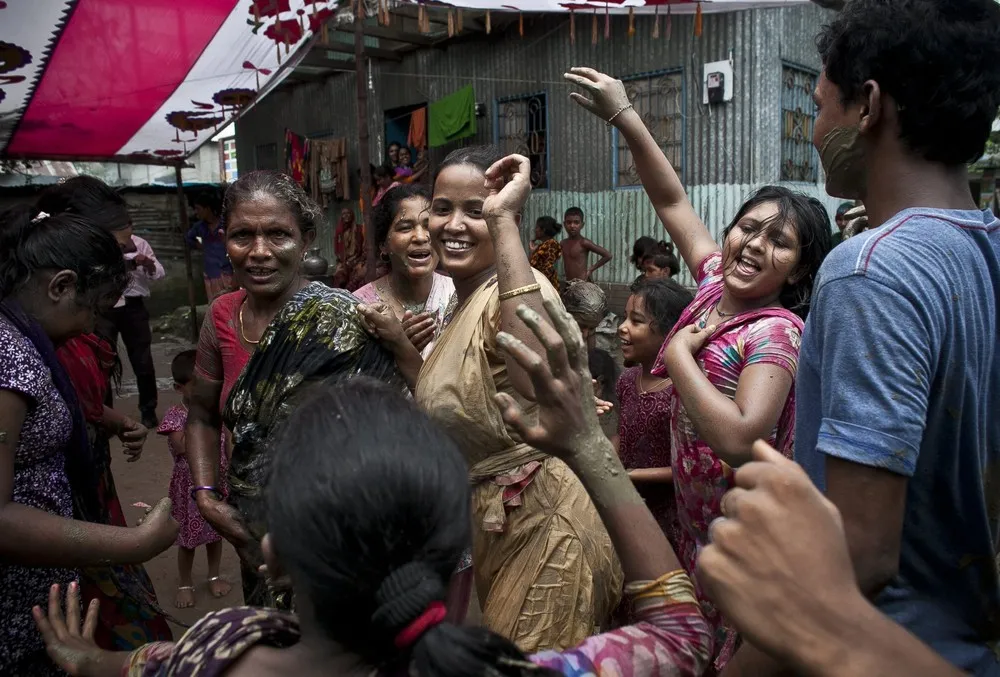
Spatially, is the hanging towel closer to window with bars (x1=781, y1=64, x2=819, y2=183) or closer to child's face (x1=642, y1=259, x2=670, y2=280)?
window with bars (x1=781, y1=64, x2=819, y2=183)

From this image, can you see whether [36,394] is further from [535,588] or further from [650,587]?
[650,587]

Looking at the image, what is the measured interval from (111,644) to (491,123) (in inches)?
363

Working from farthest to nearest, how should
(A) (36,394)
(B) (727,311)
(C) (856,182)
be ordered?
(B) (727,311), (A) (36,394), (C) (856,182)

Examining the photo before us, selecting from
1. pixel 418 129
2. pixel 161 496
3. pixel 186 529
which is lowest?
pixel 161 496

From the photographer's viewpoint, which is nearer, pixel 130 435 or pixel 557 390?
pixel 557 390

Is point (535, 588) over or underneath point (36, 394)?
underneath

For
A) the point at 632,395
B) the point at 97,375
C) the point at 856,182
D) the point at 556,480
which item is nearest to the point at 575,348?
the point at 856,182

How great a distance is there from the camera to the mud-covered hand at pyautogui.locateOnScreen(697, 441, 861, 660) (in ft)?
2.57

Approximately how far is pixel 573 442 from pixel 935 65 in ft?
2.75

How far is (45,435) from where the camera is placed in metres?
1.73

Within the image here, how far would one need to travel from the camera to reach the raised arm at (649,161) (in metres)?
2.04

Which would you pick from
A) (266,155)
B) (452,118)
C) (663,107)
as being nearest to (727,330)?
(663,107)

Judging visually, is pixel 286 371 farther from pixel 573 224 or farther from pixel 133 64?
pixel 573 224

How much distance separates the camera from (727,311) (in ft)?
6.89
